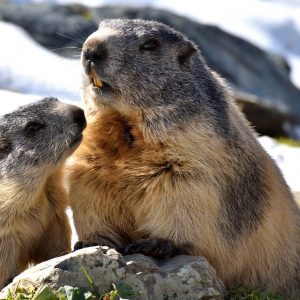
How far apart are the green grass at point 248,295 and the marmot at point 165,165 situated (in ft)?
0.53

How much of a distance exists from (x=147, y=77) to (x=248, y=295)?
7.47 ft

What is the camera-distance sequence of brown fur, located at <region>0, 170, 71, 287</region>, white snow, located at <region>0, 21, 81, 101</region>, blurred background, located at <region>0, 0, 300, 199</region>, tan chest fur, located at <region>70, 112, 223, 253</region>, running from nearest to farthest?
tan chest fur, located at <region>70, 112, 223, 253</region> → brown fur, located at <region>0, 170, 71, 287</region> → white snow, located at <region>0, 21, 81, 101</region> → blurred background, located at <region>0, 0, 300, 199</region>

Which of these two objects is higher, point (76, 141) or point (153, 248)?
point (76, 141)

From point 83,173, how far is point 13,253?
105cm

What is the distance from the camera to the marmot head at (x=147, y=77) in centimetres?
824

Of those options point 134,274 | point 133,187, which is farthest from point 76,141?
point 134,274

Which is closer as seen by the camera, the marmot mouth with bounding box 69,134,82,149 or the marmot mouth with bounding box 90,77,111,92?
the marmot mouth with bounding box 90,77,111,92

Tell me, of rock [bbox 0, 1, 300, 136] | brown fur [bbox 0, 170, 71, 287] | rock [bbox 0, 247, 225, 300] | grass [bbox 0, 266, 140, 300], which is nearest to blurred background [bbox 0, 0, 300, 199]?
rock [bbox 0, 1, 300, 136]

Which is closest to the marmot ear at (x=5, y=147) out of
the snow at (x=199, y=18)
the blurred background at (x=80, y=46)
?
the snow at (x=199, y=18)

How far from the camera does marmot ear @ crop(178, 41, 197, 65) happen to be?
8703 millimetres

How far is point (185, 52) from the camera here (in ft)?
28.6

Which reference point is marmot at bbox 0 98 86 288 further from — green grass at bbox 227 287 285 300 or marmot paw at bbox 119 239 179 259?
green grass at bbox 227 287 285 300

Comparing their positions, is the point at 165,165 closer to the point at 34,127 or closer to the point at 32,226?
the point at 32,226

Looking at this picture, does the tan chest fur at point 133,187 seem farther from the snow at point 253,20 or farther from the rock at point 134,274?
the snow at point 253,20
